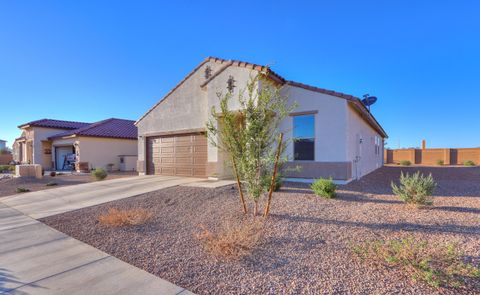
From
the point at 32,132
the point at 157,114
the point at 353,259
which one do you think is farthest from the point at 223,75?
the point at 32,132

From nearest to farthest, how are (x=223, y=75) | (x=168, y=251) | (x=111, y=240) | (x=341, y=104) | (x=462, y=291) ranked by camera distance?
(x=462, y=291) → (x=168, y=251) → (x=111, y=240) → (x=341, y=104) → (x=223, y=75)

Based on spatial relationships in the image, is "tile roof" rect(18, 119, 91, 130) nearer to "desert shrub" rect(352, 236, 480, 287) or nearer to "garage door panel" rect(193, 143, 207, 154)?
"garage door panel" rect(193, 143, 207, 154)

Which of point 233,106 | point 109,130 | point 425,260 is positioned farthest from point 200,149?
point 109,130

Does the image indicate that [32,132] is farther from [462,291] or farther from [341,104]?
[462,291]

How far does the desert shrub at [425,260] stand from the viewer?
3.01 m

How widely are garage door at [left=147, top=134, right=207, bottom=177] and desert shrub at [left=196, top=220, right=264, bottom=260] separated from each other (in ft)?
26.3

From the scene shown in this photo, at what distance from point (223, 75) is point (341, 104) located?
→ 17.8ft

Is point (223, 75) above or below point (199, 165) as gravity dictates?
above

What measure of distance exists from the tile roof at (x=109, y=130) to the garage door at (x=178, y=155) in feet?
27.6

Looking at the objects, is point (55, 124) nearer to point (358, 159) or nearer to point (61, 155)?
point (61, 155)

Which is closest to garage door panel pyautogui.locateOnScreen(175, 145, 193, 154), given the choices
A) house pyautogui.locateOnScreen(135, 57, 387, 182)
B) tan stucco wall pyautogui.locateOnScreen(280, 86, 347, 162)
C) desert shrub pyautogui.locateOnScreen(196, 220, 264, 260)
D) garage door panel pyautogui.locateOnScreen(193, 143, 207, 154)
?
house pyautogui.locateOnScreen(135, 57, 387, 182)

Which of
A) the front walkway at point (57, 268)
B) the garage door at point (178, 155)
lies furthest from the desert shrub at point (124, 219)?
the garage door at point (178, 155)

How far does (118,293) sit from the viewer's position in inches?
118

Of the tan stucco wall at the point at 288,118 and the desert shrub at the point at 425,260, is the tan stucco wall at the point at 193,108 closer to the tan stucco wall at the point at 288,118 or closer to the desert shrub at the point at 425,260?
the tan stucco wall at the point at 288,118
